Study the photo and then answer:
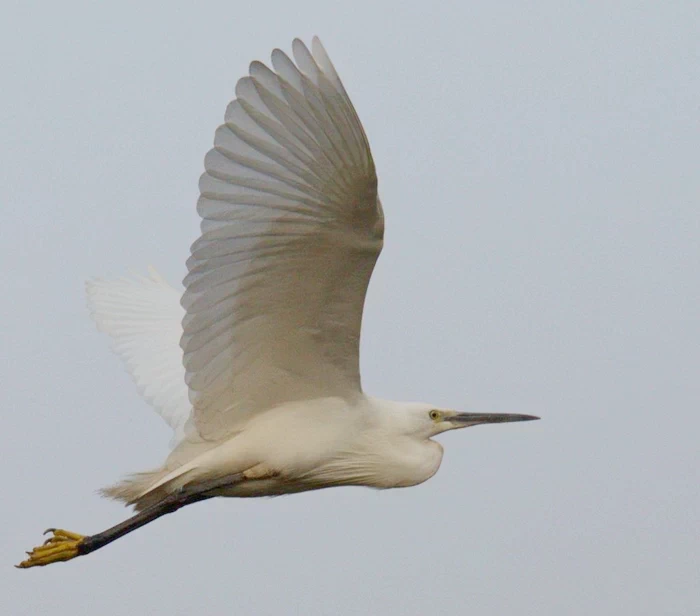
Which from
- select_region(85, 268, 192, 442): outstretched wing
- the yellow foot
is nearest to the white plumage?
the yellow foot

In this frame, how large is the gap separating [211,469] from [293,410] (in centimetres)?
58

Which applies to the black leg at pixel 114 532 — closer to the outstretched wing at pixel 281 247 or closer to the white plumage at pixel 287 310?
the white plumage at pixel 287 310

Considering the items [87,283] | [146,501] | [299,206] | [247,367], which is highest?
[87,283]

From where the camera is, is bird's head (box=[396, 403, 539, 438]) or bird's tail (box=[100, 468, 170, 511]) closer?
bird's tail (box=[100, 468, 170, 511])

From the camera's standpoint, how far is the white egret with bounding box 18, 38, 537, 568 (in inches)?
232

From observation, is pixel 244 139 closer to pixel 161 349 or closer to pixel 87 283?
pixel 161 349

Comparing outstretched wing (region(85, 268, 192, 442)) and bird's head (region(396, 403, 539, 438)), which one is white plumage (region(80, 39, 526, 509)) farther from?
outstretched wing (region(85, 268, 192, 442))

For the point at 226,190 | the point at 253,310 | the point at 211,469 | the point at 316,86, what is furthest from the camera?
the point at 211,469

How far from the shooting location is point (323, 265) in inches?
255

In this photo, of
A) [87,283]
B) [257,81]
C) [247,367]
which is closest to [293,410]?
[247,367]

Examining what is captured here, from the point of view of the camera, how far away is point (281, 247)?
21.0ft

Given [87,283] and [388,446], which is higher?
[87,283]

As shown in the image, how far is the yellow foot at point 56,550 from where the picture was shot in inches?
299

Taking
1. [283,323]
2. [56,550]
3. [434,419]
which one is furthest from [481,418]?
[56,550]
